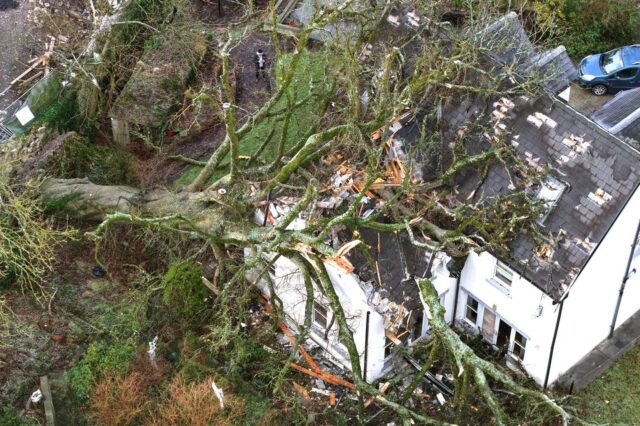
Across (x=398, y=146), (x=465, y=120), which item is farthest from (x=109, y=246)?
(x=465, y=120)

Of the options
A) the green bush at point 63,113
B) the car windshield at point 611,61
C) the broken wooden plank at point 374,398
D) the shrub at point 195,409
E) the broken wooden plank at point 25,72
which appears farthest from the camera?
the broken wooden plank at point 25,72

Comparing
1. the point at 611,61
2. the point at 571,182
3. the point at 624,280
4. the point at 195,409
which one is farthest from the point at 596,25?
the point at 195,409

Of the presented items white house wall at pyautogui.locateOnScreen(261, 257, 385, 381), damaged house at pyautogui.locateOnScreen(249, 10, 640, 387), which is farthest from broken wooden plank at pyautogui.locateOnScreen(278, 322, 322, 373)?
damaged house at pyautogui.locateOnScreen(249, 10, 640, 387)

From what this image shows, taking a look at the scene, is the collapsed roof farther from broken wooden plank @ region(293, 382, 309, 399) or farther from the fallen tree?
broken wooden plank @ region(293, 382, 309, 399)

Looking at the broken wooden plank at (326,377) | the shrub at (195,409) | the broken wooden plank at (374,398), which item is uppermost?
the shrub at (195,409)

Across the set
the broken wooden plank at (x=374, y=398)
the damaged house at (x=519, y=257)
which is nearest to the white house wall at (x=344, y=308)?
the damaged house at (x=519, y=257)

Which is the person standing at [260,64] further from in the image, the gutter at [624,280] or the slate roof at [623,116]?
the gutter at [624,280]
